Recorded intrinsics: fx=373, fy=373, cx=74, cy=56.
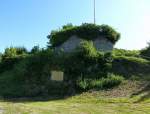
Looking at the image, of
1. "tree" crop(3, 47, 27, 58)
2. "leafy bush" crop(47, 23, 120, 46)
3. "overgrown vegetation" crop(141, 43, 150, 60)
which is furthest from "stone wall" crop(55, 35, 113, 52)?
"tree" crop(3, 47, 27, 58)

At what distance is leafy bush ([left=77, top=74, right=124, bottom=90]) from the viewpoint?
80.9 ft

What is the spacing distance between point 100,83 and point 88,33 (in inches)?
380

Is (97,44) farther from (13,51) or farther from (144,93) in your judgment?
(144,93)

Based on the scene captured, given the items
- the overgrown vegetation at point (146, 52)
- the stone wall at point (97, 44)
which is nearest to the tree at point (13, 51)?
the stone wall at point (97, 44)

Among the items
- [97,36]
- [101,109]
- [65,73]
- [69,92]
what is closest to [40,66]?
[65,73]

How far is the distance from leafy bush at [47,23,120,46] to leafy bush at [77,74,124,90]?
8.60 meters

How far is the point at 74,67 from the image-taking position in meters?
27.7

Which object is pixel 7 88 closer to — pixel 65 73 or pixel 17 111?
pixel 65 73

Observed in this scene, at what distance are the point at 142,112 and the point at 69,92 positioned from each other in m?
10.0

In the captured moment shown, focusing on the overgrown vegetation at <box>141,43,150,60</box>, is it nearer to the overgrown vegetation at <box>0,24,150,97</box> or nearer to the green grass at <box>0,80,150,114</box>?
the overgrown vegetation at <box>0,24,150,97</box>

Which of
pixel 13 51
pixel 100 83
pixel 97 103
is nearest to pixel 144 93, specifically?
pixel 97 103

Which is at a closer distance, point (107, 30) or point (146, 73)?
point (146, 73)

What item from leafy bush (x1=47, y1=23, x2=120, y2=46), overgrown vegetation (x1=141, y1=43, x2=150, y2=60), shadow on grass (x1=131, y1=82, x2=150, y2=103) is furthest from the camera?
overgrown vegetation (x1=141, y1=43, x2=150, y2=60)

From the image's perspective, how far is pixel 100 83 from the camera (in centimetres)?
2489
